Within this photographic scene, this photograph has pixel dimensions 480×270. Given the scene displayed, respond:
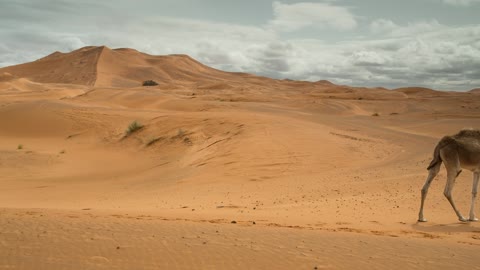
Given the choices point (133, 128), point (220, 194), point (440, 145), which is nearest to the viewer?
point (440, 145)

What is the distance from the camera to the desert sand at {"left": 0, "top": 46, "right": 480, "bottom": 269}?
19.4 ft

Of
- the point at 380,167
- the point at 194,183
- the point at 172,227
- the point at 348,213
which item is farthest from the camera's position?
the point at 380,167

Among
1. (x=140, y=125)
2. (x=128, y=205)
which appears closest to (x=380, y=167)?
(x=128, y=205)

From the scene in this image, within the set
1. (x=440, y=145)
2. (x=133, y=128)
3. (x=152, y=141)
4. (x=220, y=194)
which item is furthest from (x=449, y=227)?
(x=133, y=128)

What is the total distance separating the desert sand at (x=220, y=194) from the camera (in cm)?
590

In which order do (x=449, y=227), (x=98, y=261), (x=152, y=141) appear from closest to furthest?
(x=98, y=261) < (x=449, y=227) < (x=152, y=141)

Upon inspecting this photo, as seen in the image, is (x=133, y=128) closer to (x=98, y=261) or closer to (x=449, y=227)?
(x=449, y=227)

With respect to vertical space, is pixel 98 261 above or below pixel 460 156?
below

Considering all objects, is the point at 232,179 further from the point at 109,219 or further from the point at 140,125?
the point at 140,125

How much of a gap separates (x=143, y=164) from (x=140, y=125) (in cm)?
634

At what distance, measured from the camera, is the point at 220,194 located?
1198cm

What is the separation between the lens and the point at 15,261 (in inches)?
213

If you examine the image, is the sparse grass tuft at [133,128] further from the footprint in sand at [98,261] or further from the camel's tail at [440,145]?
the footprint in sand at [98,261]

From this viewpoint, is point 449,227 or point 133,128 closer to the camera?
point 449,227
